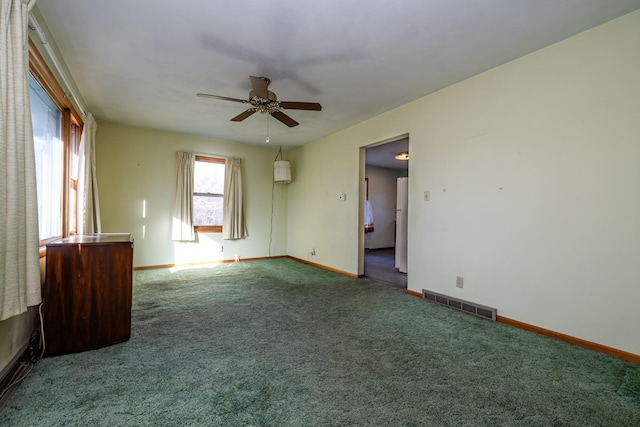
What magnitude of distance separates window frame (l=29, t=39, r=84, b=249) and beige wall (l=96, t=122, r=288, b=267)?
40.8 inches

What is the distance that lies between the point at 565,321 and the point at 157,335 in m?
3.49

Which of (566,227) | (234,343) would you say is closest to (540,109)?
(566,227)

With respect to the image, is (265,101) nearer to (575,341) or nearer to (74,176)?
(74,176)

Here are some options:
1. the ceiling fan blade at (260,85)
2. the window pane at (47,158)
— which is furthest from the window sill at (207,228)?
the ceiling fan blade at (260,85)

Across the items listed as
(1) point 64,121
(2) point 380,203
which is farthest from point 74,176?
(2) point 380,203

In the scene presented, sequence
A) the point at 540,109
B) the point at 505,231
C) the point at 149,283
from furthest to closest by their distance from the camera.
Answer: the point at 149,283, the point at 505,231, the point at 540,109

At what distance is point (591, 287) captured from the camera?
2.17 metres

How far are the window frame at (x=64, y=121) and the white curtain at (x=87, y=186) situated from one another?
112 mm

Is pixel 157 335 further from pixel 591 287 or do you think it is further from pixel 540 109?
pixel 540 109

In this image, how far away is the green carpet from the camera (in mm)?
1392

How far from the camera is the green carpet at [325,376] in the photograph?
1392 mm

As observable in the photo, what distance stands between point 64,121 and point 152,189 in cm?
207

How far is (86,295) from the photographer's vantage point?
2.04 m

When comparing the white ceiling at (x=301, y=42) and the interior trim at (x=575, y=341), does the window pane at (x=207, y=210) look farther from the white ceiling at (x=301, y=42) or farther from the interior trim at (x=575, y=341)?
the interior trim at (x=575, y=341)
